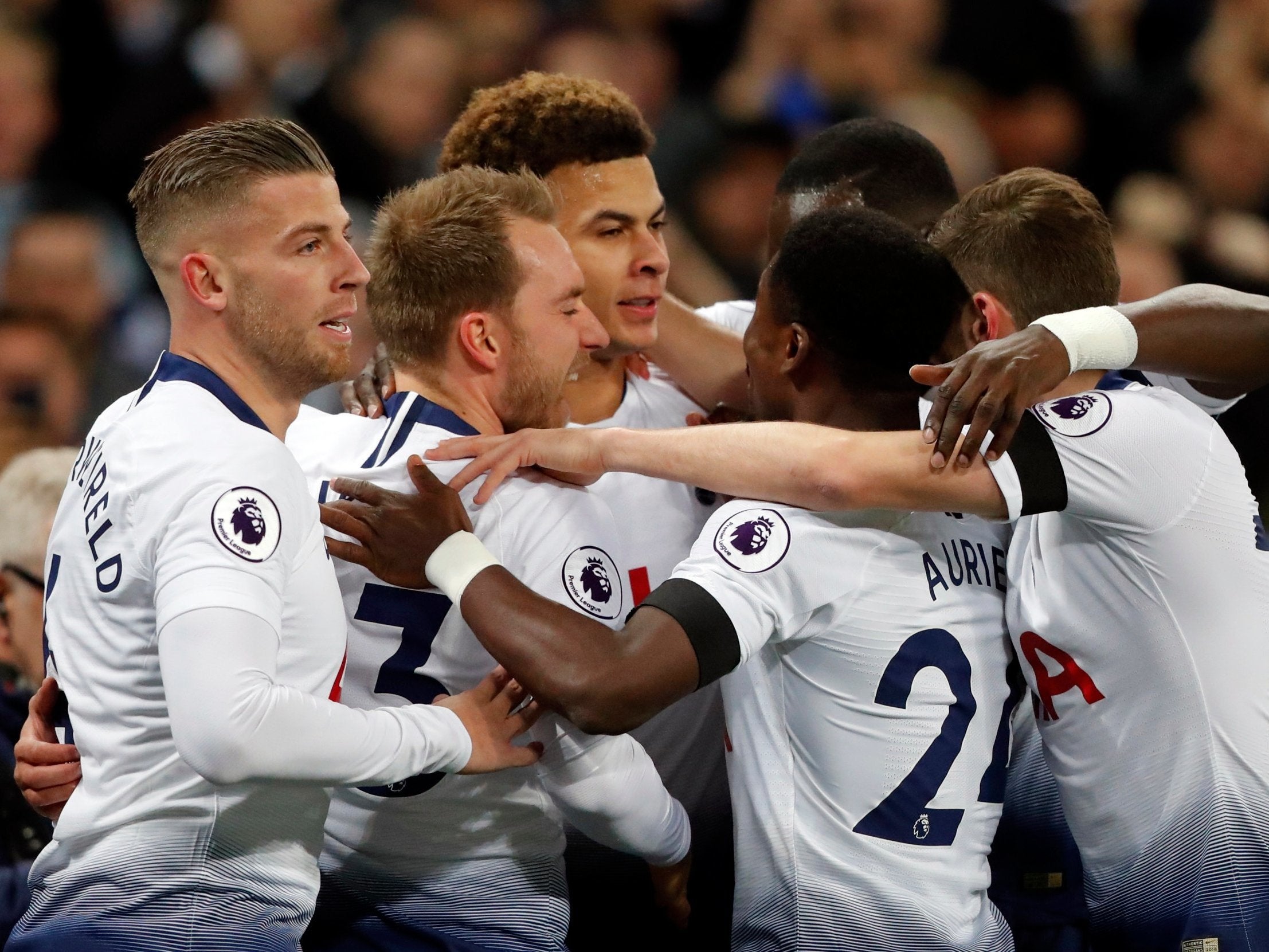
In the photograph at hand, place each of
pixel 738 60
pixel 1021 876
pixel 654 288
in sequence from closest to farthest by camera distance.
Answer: pixel 1021 876 → pixel 654 288 → pixel 738 60

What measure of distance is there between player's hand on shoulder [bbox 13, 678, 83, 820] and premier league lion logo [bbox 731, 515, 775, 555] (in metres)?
1.49

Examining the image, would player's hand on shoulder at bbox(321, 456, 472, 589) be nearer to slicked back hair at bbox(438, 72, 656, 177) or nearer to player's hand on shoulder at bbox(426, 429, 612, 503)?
player's hand on shoulder at bbox(426, 429, 612, 503)

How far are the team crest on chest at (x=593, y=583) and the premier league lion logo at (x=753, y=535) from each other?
335mm

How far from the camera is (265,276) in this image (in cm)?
288

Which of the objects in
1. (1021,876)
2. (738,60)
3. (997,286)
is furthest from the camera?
(738,60)

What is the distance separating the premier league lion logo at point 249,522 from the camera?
2473 millimetres

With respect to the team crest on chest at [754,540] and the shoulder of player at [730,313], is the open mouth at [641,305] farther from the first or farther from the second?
the team crest on chest at [754,540]

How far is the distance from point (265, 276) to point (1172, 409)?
2.06m

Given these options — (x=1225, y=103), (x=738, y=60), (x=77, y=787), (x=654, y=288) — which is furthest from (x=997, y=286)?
(x=1225, y=103)

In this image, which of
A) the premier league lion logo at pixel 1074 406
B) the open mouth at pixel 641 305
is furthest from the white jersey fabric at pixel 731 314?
the premier league lion logo at pixel 1074 406

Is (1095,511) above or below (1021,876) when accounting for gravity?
above

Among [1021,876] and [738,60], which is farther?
[738,60]

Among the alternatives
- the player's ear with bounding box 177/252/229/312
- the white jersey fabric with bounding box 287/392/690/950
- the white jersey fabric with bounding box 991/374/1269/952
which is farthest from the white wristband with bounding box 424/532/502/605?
the white jersey fabric with bounding box 991/374/1269/952

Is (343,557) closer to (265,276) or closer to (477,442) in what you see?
(477,442)
